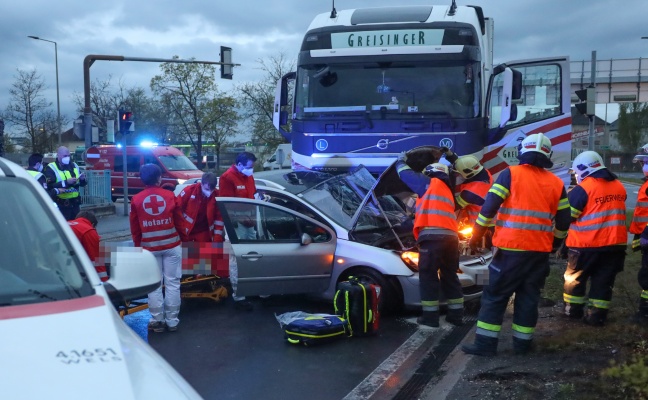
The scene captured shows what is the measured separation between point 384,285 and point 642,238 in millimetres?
2725

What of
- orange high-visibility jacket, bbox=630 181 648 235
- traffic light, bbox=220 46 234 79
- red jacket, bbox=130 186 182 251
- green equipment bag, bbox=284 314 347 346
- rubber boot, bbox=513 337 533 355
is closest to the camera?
rubber boot, bbox=513 337 533 355

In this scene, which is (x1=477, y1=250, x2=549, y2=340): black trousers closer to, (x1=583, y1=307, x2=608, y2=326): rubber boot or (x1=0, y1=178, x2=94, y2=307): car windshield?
(x1=583, y1=307, x2=608, y2=326): rubber boot

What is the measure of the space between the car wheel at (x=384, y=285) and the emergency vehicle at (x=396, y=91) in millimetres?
2395

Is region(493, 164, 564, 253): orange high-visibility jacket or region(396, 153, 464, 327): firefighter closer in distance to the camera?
region(493, 164, 564, 253): orange high-visibility jacket

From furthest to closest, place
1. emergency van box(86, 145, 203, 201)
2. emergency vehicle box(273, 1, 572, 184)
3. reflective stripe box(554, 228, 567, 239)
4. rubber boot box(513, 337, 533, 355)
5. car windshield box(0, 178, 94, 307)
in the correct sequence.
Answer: emergency van box(86, 145, 203, 201), emergency vehicle box(273, 1, 572, 184), reflective stripe box(554, 228, 567, 239), rubber boot box(513, 337, 533, 355), car windshield box(0, 178, 94, 307)

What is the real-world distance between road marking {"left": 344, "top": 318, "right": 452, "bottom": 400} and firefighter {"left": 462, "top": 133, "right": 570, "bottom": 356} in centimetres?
77

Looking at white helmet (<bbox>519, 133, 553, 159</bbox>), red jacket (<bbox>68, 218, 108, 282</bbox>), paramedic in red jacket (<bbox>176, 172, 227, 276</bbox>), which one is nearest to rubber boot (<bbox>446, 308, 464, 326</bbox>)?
white helmet (<bbox>519, 133, 553, 159</bbox>)

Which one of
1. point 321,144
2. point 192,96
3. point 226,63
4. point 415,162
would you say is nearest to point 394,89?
point 321,144

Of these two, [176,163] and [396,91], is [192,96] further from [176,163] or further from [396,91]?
[396,91]

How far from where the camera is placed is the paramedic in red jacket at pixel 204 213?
8055 millimetres

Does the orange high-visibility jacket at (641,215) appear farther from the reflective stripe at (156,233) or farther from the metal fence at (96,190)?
the metal fence at (96,190)

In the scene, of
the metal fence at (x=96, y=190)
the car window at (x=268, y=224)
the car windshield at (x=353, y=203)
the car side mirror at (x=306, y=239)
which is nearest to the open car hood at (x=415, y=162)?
the car windshield at (x=353, y=203)

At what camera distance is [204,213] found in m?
8.23

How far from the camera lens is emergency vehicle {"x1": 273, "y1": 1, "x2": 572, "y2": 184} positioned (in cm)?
974
